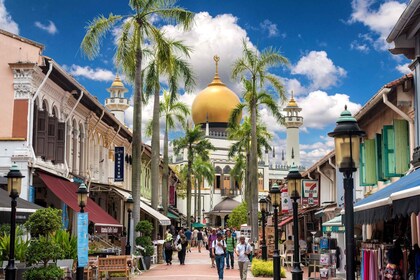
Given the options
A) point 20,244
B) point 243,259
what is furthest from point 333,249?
point 20,244

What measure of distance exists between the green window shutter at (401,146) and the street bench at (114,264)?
359 inches

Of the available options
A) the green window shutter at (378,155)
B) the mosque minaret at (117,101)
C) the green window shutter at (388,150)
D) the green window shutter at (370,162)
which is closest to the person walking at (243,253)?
the green window shutter at (370,162)

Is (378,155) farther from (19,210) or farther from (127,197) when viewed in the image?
(127,197)

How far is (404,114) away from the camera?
16734 millimetres

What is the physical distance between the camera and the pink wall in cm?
2233

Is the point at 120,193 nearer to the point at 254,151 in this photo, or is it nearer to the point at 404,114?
the point at 254,151

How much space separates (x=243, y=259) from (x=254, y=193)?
1417 cm

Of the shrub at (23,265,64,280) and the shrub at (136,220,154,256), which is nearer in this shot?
the shrub at (23,265,64,280)

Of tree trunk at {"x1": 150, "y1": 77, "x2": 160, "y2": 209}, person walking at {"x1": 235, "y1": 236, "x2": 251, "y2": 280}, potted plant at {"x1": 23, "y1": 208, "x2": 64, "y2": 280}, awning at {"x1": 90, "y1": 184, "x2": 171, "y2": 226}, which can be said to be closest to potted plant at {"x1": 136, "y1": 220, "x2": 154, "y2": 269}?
awning at {"x1": 90, "y1": 184, "x2": 171, "y2": 226}

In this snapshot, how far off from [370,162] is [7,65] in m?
12.6

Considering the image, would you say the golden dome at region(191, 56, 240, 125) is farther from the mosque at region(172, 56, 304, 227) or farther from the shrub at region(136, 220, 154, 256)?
the shrub at region(136, 220, 154, 256)

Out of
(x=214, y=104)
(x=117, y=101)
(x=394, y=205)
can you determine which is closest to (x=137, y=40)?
(x=394, y=205)

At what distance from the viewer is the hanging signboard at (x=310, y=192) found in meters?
31.1

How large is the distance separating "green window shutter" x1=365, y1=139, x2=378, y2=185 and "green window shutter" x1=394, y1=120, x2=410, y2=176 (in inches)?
118
